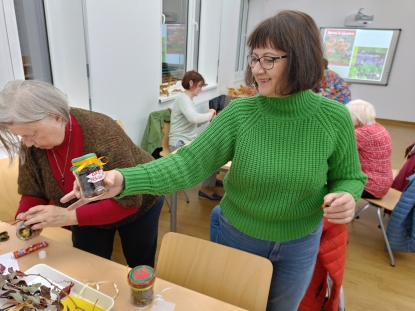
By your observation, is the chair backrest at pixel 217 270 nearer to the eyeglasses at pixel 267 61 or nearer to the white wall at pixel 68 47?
the eyeglasses at pixel 267 61

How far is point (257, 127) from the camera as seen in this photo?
0.96 metres

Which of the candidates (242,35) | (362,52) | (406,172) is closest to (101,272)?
(406,172)

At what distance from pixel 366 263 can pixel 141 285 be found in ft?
6.91

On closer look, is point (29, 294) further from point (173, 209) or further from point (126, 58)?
point (126, 58)

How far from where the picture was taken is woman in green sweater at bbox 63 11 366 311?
870 mm

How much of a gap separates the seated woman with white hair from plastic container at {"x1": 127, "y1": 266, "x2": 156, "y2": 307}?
203 centimetres

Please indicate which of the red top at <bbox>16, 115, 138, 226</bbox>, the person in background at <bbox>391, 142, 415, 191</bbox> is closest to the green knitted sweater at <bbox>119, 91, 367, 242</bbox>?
the red top at <bbox>16, 115, 138, 226</bbox>

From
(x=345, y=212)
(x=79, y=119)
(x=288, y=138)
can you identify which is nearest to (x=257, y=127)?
(x=288, y=138)

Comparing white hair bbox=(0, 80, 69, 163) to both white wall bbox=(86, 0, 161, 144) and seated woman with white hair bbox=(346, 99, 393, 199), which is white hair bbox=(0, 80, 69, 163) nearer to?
white wall bbox=(86, 0, 161, 144)

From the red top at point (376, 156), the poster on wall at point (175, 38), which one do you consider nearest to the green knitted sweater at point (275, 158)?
the red top at point (376, 156)

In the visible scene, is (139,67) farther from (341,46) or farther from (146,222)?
(341,46)

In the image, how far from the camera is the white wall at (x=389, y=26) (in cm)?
620

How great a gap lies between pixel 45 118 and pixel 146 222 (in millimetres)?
647

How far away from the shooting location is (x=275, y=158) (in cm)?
94
